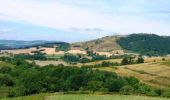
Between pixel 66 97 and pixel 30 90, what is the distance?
55.6 meters

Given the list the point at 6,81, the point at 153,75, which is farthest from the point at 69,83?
the point at 153,75

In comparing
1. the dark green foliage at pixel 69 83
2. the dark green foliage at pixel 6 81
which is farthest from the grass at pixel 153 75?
the dark green foliage at pixel 6 81

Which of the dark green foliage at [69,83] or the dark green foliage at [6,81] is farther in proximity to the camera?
→ the dark green foliage at [6,81]

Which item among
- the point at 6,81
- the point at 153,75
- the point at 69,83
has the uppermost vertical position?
the point at 69,83

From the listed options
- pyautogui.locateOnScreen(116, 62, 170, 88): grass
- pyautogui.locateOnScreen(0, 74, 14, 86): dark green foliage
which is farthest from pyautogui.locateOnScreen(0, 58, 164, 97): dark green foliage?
pyautogui.locateOnScreen(116, 62, 170, 88): grass

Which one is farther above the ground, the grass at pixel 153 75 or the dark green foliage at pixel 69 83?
the dark green foliage at pixel 69 83

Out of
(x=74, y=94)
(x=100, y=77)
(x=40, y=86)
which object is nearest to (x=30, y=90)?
(x=40, y=86)

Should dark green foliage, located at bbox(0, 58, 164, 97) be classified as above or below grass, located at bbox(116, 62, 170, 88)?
above

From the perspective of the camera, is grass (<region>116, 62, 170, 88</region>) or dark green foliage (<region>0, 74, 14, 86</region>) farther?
grass (<region>116, 62, 170, 88</region>)

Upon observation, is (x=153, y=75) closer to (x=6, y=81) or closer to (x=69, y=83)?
(x=69, y=83)

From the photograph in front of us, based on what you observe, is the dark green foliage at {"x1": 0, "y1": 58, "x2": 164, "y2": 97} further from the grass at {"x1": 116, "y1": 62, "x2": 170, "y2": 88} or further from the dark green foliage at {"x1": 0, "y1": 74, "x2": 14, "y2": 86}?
the grass at {"x1": 116, "y1": 62, "x2": 170, "y2": 88}

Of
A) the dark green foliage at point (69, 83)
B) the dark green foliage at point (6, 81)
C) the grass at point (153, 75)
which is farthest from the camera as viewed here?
the grass at point (153, 75)

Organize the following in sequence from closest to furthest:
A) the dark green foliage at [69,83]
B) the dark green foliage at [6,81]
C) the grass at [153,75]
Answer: the dark green foliage at [69,83] → the dark green foliage at [6,81] → the grass at [153,75]

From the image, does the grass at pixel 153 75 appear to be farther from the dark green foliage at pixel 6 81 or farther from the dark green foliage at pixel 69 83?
the dark green foliage at pixel 6 81
